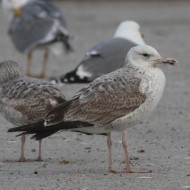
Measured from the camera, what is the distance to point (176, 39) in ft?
64.1

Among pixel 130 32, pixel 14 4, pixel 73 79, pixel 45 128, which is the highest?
pixel 14 4

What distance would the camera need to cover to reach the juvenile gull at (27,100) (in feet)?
24.9

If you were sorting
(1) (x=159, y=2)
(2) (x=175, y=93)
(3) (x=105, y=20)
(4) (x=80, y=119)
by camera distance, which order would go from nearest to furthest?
1. (4) (x=80, y=119)
2. (2) (x=175, y=93)
3. (3) (x=105, y=20)
4. (1) (x=159, y=2)

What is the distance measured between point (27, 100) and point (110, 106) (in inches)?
37.7

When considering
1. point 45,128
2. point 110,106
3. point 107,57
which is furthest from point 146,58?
point 107,57

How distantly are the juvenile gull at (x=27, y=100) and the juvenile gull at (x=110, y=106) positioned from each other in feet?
1.57

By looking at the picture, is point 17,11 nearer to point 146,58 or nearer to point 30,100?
point 30,100

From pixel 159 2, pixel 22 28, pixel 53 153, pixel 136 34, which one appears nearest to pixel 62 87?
pixel 136 34

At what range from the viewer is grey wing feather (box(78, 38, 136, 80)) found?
11.3 meters

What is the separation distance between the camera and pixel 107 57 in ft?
37.5

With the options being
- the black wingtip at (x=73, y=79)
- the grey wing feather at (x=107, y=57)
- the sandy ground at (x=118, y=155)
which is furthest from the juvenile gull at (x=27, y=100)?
the black wingtip at (x=73, y=79)

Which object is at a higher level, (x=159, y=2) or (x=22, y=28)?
(x=159, y=2)

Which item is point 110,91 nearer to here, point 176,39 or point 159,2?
point 176,39

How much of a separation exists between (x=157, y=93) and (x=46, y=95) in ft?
3.66
